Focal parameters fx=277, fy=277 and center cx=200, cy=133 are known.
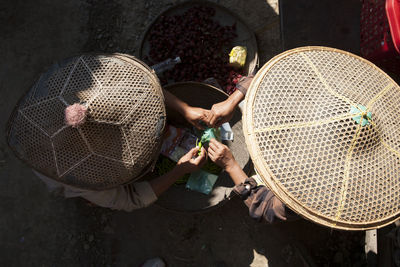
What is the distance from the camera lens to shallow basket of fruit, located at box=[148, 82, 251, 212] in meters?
2.22

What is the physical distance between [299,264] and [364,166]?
1.67 m

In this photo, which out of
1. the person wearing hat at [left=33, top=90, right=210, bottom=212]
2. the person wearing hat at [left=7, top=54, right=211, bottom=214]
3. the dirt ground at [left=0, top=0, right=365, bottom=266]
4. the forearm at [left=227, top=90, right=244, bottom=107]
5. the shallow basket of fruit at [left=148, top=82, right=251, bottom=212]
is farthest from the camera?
the dirt ground at [left=0, top=0, right=365, bottom=266]

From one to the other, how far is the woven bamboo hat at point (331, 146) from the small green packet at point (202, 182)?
102cm

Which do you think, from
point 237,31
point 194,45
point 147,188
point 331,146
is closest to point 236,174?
point 147,188

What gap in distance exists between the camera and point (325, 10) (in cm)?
216

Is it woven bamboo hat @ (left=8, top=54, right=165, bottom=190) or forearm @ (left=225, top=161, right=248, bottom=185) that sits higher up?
woven bamboo hat @ (left=8, top=54, right=165, bottom=190)

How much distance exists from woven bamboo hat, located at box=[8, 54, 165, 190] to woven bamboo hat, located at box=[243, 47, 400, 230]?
61cm

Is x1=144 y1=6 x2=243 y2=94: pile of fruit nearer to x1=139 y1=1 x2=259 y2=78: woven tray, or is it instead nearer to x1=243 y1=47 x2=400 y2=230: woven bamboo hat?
x1=139 y1=1 x2=259 y2=78: woven tray

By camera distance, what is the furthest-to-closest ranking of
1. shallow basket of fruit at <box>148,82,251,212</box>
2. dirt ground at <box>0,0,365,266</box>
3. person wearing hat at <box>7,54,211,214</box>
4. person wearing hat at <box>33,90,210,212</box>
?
1. dirt ground at <box>0,0,365,266</box>
2. shallow basket of fruit at <box>148,82,251,212</box>
3. person wearing hat at <box>33,90,210,212</box>
4. person wearing hat at <box>7,54,211,214</box>

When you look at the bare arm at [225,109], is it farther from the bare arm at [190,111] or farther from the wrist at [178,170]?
the wrist at [178,170]

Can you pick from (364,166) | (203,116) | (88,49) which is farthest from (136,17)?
(364,166)

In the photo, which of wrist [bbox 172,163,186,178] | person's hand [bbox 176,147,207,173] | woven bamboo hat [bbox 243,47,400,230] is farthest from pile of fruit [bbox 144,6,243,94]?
woven bamboo hat [bbox 243,47,400,230]

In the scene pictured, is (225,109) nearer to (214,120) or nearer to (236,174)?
(214,120)

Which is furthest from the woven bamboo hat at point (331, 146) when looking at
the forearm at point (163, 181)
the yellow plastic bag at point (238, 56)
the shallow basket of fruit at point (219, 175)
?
the yellow plastic bag at point (238, 56)
